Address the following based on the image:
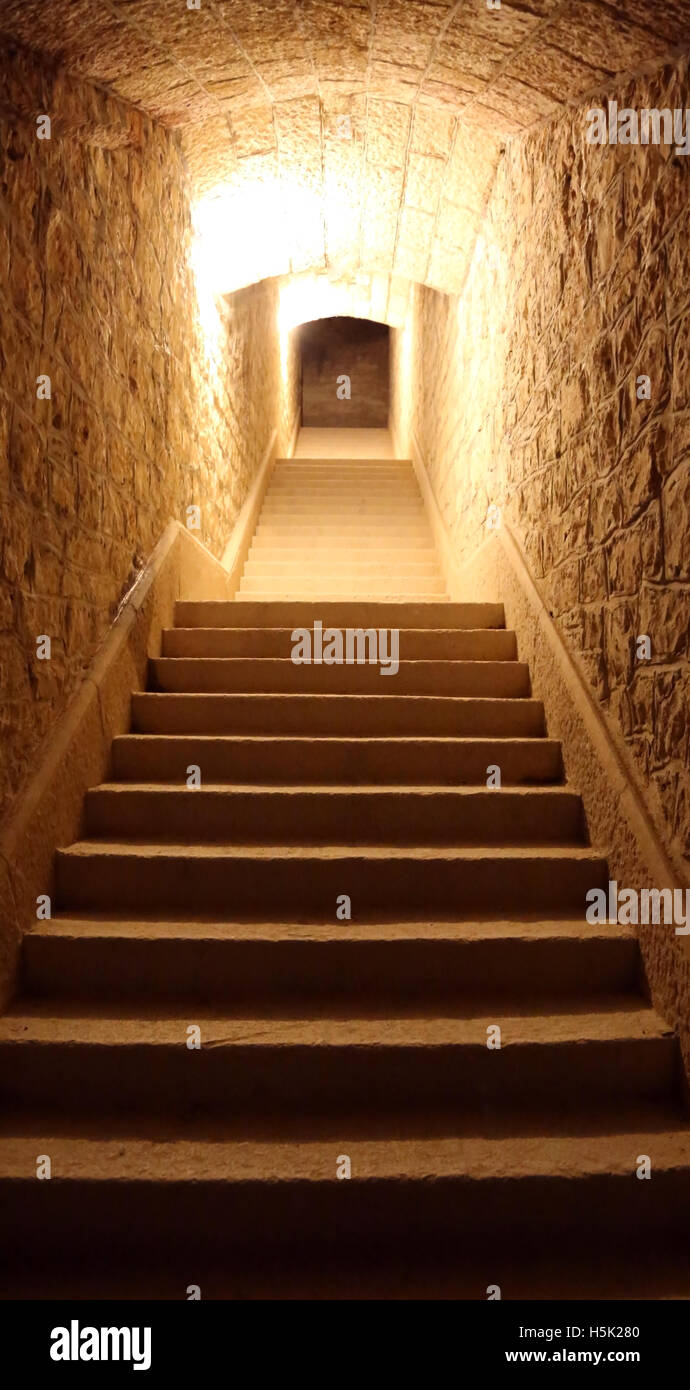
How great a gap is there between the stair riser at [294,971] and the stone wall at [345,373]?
1205cm

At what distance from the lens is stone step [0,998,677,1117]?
5.74ft

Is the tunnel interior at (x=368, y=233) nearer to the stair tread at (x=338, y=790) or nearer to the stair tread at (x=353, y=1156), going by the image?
the stair tread at (x=338, y=790)

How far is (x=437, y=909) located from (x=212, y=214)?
3705 mm

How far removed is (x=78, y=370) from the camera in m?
2.42

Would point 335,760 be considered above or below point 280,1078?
above

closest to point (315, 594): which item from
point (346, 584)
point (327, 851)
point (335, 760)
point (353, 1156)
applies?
point (346, 584)

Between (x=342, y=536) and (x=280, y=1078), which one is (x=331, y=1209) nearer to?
(x=280, y=1078)

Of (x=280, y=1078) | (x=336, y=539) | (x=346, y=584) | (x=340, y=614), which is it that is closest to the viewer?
(x=280, y=1078)

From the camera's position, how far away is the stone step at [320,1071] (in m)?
1.75

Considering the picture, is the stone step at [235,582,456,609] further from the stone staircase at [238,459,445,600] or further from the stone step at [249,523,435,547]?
the stone step at [249,523,435,547]

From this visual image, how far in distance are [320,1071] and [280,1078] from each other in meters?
0.09
